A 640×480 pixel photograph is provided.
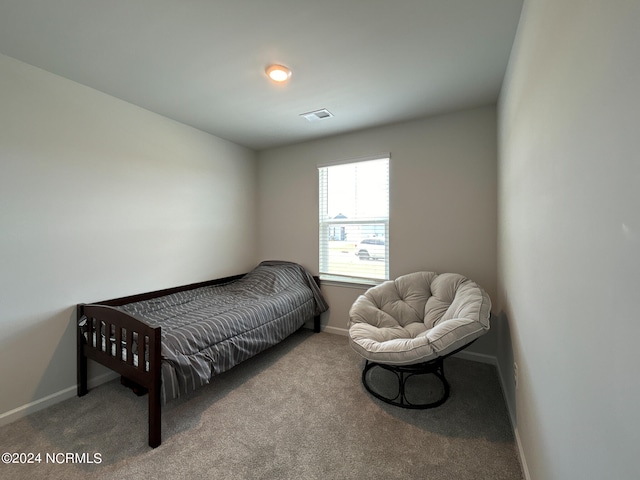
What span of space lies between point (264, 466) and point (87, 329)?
1692mm

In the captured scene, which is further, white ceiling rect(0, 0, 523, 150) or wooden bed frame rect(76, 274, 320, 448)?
wooden bed frame rect(76, 274, 320, 448)

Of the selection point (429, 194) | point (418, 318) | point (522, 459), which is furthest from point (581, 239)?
point (429, 194)

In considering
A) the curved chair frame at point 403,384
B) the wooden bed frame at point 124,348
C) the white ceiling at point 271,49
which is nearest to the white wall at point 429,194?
the white ceiling at point 271,49

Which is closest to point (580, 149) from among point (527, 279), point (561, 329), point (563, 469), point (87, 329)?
point (561, 329)

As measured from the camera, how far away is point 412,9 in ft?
4.73

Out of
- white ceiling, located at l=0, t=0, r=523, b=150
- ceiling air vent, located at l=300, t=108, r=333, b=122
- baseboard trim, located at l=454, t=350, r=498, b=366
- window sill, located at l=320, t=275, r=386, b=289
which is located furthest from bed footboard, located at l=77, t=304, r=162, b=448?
baseboard trim, located at l=454, t=350, r=498, b=366

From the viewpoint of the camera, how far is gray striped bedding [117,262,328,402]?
5.71ft

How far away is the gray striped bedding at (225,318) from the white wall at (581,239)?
1842 millimetres

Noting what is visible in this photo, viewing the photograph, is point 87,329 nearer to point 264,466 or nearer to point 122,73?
point 264,466

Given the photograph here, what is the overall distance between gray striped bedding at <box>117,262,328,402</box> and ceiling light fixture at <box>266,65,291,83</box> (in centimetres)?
189

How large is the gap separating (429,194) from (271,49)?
1.94m

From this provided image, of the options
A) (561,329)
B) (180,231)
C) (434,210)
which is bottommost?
(561,329)

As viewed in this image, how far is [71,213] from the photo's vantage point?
2.10 metres

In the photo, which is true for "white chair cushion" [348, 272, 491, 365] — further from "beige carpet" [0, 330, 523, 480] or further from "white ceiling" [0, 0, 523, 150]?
"white ceiling" [0, 0, 523, 150]
